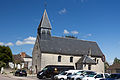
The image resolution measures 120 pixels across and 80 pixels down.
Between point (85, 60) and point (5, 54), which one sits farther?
point (5, 54)

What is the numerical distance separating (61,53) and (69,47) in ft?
11.9

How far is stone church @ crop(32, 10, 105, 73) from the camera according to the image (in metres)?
37.5

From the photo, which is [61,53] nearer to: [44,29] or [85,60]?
[85,60]

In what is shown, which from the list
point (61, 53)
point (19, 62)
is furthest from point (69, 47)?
point (19, 62)

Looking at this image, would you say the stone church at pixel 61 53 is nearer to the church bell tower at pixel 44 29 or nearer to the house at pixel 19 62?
the church bell tower at pixel 44 29

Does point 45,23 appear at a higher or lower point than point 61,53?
higher

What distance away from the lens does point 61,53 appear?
3903cm

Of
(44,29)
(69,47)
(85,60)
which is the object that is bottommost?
(85,60)

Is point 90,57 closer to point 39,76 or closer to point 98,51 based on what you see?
point 98,51

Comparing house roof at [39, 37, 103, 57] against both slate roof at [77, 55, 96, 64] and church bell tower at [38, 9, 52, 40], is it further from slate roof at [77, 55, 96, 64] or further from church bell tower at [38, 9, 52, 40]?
slate roof at [77, 55, 96, 64]

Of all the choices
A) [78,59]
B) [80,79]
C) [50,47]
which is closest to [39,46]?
[50,47]

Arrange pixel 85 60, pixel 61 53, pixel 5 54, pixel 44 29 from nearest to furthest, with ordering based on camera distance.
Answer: pixel 61 53
pixel 85 60
pixel 44 29
pixel 5 54

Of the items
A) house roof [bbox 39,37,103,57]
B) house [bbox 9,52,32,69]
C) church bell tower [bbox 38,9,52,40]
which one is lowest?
house [bbox 9,52,32,69]

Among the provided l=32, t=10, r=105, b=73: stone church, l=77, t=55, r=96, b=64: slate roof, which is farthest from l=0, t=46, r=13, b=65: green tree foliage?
l=77, t=55, r=96, b=64: slate roof
